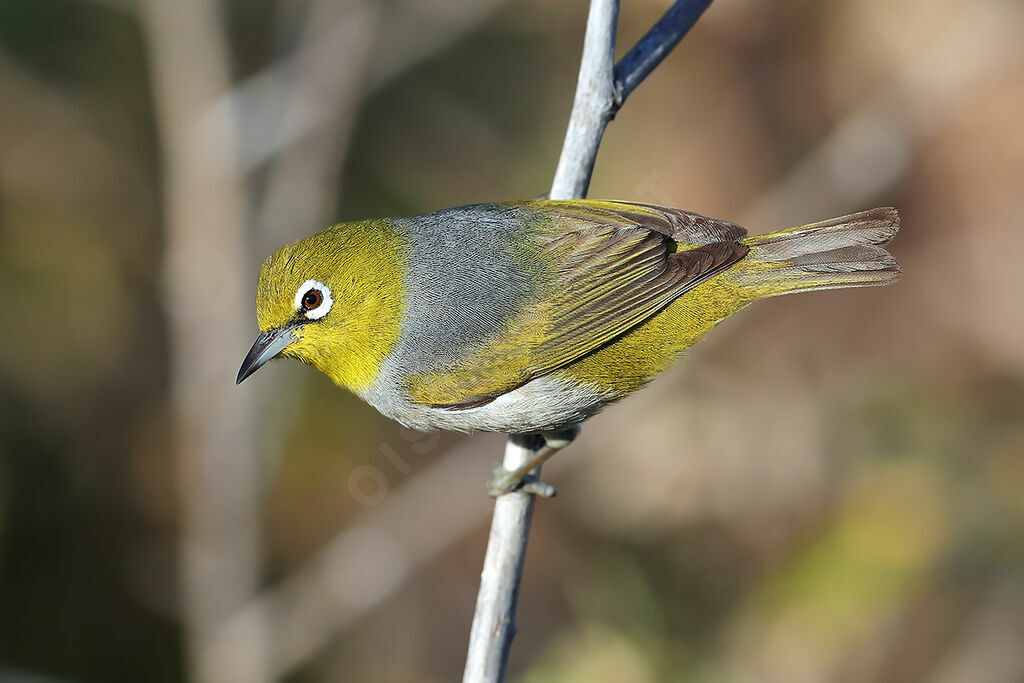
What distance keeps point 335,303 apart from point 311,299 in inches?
3.7

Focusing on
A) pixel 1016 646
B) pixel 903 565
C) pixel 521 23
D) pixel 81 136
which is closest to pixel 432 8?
pixel 521 23

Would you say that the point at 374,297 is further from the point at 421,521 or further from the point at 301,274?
the point at 421,521

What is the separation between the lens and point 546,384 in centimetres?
364

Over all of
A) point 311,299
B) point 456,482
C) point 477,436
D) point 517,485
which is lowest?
point 517,485

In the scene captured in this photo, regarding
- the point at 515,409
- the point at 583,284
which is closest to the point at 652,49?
the point at 583,284

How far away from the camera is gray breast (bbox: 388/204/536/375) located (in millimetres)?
3549

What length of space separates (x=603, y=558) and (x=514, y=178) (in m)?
2.60

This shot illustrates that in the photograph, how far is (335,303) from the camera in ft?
11.7

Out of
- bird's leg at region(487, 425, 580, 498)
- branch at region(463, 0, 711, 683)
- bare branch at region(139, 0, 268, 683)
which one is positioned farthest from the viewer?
bare branch at region(139, 0, 268, 683)

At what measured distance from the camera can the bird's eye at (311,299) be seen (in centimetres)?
348

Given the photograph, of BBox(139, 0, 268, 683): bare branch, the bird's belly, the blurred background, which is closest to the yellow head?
the bird's belly

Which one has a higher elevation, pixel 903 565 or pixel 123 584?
pixel 903 565

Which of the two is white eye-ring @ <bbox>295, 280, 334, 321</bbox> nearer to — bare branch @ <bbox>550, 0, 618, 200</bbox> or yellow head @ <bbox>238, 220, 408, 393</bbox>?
yellow head @ <bbox>238, 220, 408, 393</bbox>

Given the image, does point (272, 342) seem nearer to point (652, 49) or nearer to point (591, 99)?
point (591, 99)
